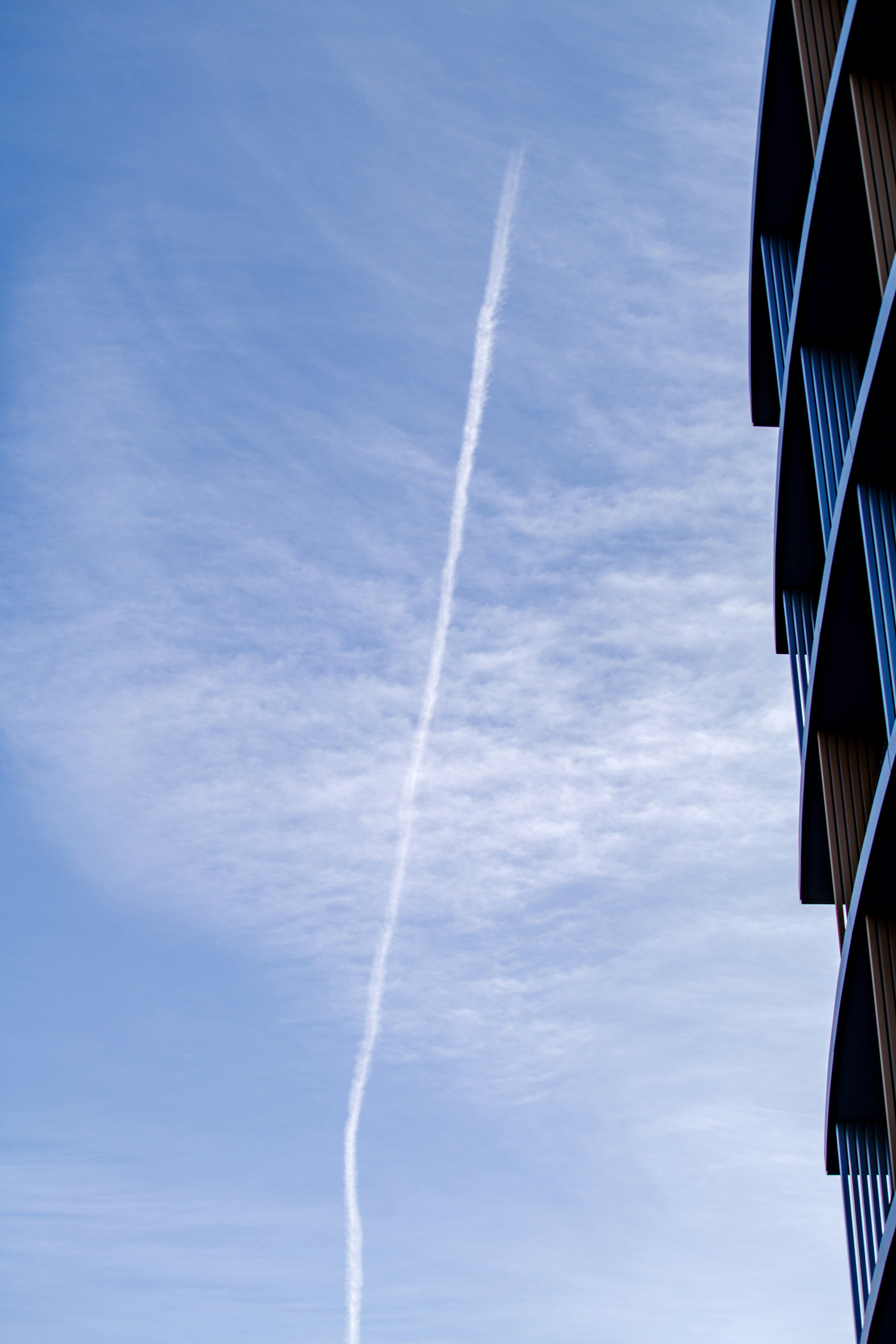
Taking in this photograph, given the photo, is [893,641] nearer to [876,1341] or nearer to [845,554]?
[845,554]

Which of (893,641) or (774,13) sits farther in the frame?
(774,13)

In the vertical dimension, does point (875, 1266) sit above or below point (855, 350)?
below

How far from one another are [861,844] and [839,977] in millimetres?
2362

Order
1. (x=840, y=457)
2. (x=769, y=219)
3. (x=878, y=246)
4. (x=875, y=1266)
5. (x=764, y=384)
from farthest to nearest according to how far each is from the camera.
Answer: (x=764, y=384) < (x=769, y=219) < (x=840, y=457) < (x=875, y=1266) < (x=878, y=246)

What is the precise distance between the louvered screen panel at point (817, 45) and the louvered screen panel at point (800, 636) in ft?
27.0

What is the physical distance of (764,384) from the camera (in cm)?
2595

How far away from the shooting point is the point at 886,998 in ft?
56.5

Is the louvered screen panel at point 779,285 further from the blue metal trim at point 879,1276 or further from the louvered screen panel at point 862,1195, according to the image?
the blue metal trim at point 879,1276

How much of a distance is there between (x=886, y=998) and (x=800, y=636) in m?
8.45

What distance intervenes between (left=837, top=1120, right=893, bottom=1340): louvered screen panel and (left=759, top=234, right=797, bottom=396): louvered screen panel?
11900mm

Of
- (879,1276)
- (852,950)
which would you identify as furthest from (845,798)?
(879,1276)

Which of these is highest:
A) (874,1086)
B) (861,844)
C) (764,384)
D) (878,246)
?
(764,384)

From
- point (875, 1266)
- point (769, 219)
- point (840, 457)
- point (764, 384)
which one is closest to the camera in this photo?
point (875, 1266)

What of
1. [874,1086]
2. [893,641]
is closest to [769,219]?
[893,641]
